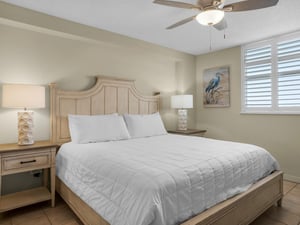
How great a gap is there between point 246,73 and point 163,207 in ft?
10.9

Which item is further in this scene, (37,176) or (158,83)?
(158,83)

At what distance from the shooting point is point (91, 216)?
1.73 meters

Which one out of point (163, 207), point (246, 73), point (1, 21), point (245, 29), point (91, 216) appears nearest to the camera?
point (163, 207)

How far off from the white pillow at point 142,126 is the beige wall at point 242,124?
1.49 m

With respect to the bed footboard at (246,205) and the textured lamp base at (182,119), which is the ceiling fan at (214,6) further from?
the textured lamp base at (182,119)

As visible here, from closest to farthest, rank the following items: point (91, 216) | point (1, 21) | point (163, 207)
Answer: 1. point (163, 207)
2. point (91, 216)
3. point (1, 21)

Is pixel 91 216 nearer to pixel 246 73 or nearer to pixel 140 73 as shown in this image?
pixel 140 73

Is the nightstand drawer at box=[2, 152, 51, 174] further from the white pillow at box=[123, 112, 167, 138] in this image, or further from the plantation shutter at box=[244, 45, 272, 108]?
the plantation shutter at box=[244, 45, 272, 108]

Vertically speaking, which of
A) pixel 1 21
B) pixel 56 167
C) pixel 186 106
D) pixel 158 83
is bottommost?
pixel 56 167

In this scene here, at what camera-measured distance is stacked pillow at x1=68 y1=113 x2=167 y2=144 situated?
260 centimetres

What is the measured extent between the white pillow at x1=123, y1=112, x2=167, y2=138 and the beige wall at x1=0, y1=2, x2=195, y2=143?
805 millimetres

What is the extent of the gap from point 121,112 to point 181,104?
122 cm

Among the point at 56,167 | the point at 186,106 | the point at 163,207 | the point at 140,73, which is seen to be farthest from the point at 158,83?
the point at 163,207

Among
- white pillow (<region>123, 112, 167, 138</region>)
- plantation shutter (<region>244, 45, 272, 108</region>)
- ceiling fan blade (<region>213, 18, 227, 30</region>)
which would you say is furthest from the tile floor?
ceiling fan blade (<region>213, 18, 227, 30</region>)
